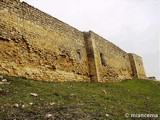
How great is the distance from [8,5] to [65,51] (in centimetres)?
419

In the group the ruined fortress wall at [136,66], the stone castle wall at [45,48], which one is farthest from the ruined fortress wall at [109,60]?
the ruined fortress wall at [136,66]

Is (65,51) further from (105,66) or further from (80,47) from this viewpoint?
(105,66)

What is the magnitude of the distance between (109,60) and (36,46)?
8.57 metres

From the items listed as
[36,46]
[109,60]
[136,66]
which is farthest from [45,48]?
[136,66]

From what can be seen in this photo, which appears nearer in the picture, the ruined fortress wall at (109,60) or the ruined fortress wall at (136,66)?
the ruined fortress wall at (109,60)

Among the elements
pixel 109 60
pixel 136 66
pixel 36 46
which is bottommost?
pixel 36 46

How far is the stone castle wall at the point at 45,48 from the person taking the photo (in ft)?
32.0

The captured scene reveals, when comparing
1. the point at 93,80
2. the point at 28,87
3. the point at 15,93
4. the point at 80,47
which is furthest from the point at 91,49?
the point at 15,93

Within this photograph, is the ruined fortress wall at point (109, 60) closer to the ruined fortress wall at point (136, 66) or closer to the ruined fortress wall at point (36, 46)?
the ruined fortress wall at point (136, 66)

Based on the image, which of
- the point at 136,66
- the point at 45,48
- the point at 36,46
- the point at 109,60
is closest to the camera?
the point at 36,46

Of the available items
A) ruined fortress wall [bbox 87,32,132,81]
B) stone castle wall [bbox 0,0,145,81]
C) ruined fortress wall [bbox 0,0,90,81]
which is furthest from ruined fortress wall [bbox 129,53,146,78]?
ruined fortress wall [bbox 0,0,90,81]

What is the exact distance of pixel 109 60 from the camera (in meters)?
18.6

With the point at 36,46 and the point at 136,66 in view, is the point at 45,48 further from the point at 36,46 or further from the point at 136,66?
the point at 136,66

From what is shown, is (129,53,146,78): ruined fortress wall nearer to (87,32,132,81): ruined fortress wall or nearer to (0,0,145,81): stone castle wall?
(87,32,132,81): ruined fortress wall
